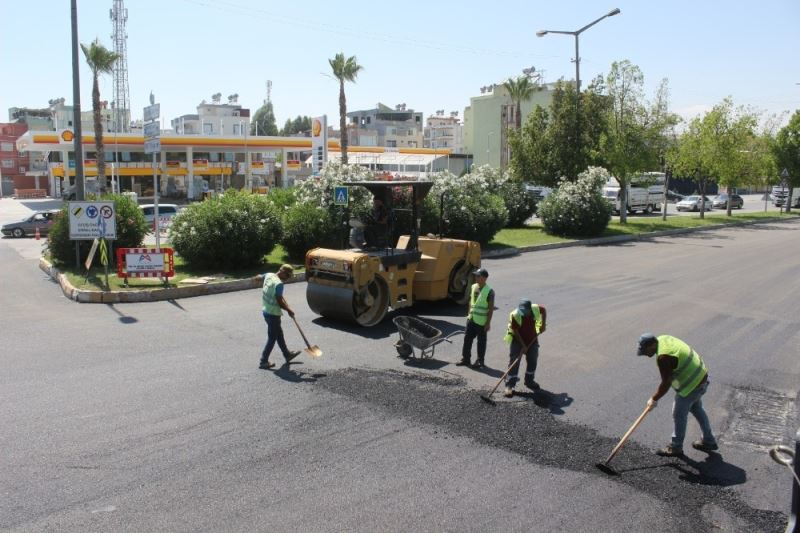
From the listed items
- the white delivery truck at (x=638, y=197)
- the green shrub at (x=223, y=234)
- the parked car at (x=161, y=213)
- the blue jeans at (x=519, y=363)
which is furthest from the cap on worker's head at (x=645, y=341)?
the white delivery truck at (x=638, y=197)

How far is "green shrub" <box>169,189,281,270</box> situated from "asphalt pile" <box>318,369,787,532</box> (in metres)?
8.56

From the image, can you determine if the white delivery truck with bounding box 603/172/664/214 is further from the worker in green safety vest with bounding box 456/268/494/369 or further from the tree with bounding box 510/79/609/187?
the worker in green safety vest with bounding box 456/268/494/369

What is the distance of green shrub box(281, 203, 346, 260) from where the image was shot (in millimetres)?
17688

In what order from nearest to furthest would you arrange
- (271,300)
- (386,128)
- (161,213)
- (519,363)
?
(519,363), (271,300), (161,213), (386,128)

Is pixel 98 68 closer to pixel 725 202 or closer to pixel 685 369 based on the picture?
pixel 685 369

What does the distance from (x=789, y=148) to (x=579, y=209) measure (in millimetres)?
28013

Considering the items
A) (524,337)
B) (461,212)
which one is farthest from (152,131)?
(524,337)

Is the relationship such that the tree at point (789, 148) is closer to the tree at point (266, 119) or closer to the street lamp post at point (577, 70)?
the street lamp post at point (577, 70)

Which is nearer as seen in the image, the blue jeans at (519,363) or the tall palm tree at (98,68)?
the blue jeans at (519,363)

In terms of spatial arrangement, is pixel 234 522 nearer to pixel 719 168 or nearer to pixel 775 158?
pixel 719 168

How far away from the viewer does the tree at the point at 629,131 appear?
97.8 feet

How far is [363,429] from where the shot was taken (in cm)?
689

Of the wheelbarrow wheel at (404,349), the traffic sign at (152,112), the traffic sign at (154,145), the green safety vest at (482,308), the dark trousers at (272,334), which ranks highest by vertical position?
the traffic sign at (152,112)

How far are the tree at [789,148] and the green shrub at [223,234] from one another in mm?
40994
